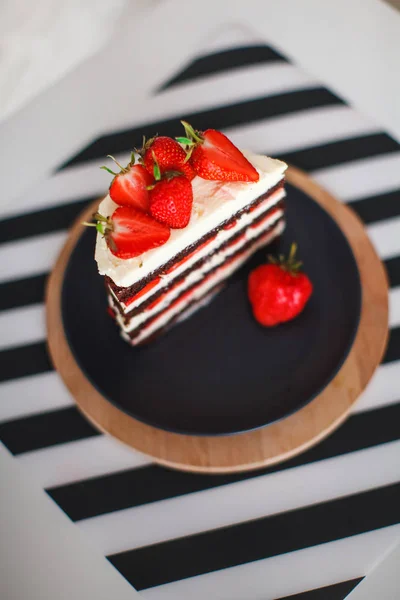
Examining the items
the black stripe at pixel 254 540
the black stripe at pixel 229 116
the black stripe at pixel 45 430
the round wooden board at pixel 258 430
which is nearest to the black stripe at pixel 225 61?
the black stripe at pixel 229 116

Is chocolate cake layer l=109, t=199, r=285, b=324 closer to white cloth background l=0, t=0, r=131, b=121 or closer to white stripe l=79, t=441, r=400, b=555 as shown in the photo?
white stripe l=79, t=441, r=400, b=555

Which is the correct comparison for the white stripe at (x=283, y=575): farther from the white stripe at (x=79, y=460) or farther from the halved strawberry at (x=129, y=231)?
the halved strawberry at (x=129, y=231)

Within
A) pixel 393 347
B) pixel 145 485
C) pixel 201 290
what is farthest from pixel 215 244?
pixel 145 485

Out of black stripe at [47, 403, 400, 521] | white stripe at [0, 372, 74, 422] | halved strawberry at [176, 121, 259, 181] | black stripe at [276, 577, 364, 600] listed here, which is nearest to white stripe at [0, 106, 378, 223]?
halved strawberry at [176, 121, 259, 181]

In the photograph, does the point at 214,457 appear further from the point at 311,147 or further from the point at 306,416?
the point at 311,147

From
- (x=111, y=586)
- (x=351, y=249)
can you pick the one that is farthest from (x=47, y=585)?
(x=351, y=249)

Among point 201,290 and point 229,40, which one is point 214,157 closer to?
point 201,290
